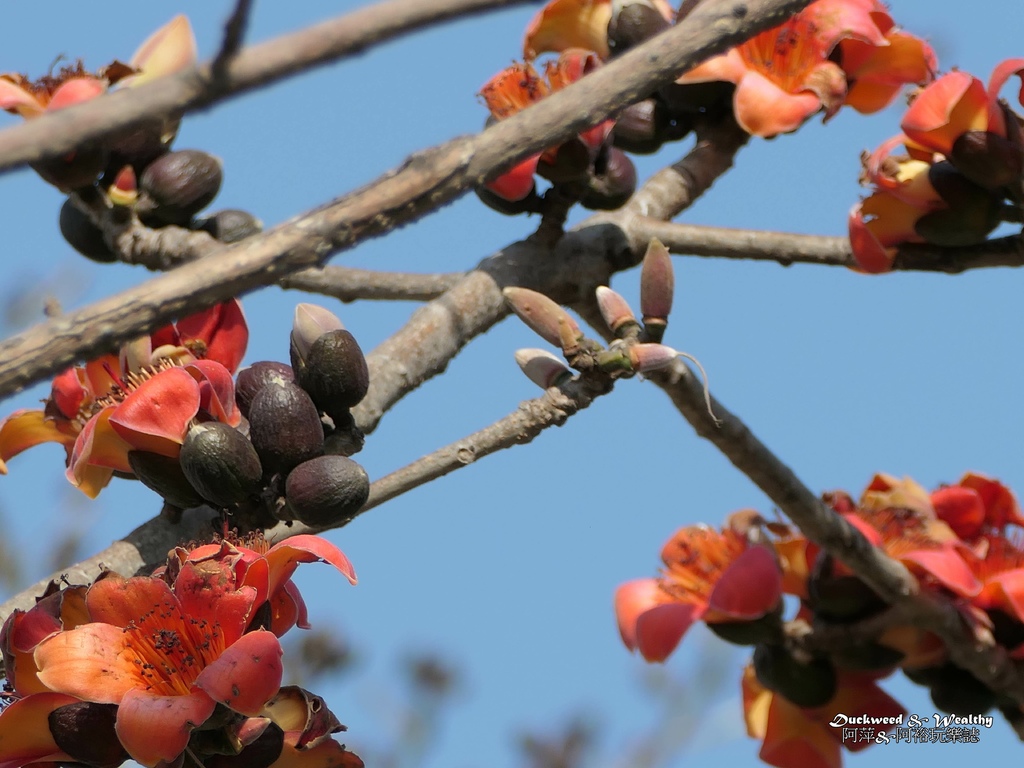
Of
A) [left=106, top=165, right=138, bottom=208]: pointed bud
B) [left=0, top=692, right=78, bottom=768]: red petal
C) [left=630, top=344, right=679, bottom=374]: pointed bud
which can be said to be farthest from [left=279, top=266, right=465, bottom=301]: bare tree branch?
[left=0, top=692, right=78, bottom=768]: red petal

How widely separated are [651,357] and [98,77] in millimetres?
1166

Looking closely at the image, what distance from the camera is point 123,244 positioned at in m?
2.07

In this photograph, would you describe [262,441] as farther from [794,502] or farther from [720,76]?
[720,76]

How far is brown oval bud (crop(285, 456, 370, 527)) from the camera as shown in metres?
1.39

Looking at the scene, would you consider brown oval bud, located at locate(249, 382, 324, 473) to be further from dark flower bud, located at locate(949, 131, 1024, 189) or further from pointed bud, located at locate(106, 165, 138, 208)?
dark flower bud, located at locate(949, 131, 1024, 189)

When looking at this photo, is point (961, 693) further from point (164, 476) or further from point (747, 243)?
point (164, 476)

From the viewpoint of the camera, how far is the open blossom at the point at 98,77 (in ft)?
6.46

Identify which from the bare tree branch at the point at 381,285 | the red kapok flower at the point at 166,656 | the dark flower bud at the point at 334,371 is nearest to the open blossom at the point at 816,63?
the bare tree branch at the point at 381,285

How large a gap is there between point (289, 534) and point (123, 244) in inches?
30.3

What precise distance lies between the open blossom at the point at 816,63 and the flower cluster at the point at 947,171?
27 cm

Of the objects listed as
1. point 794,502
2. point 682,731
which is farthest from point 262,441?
point 682,731

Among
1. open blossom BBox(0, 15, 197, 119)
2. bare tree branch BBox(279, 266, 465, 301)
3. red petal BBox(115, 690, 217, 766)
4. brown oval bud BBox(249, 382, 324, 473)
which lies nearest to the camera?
red petal BBox(115, 690, 217, 766)

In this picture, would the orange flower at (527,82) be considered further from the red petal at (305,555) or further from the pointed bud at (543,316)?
the red petal at (305,555)

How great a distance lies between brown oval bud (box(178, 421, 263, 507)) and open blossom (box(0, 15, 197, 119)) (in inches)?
29.5
